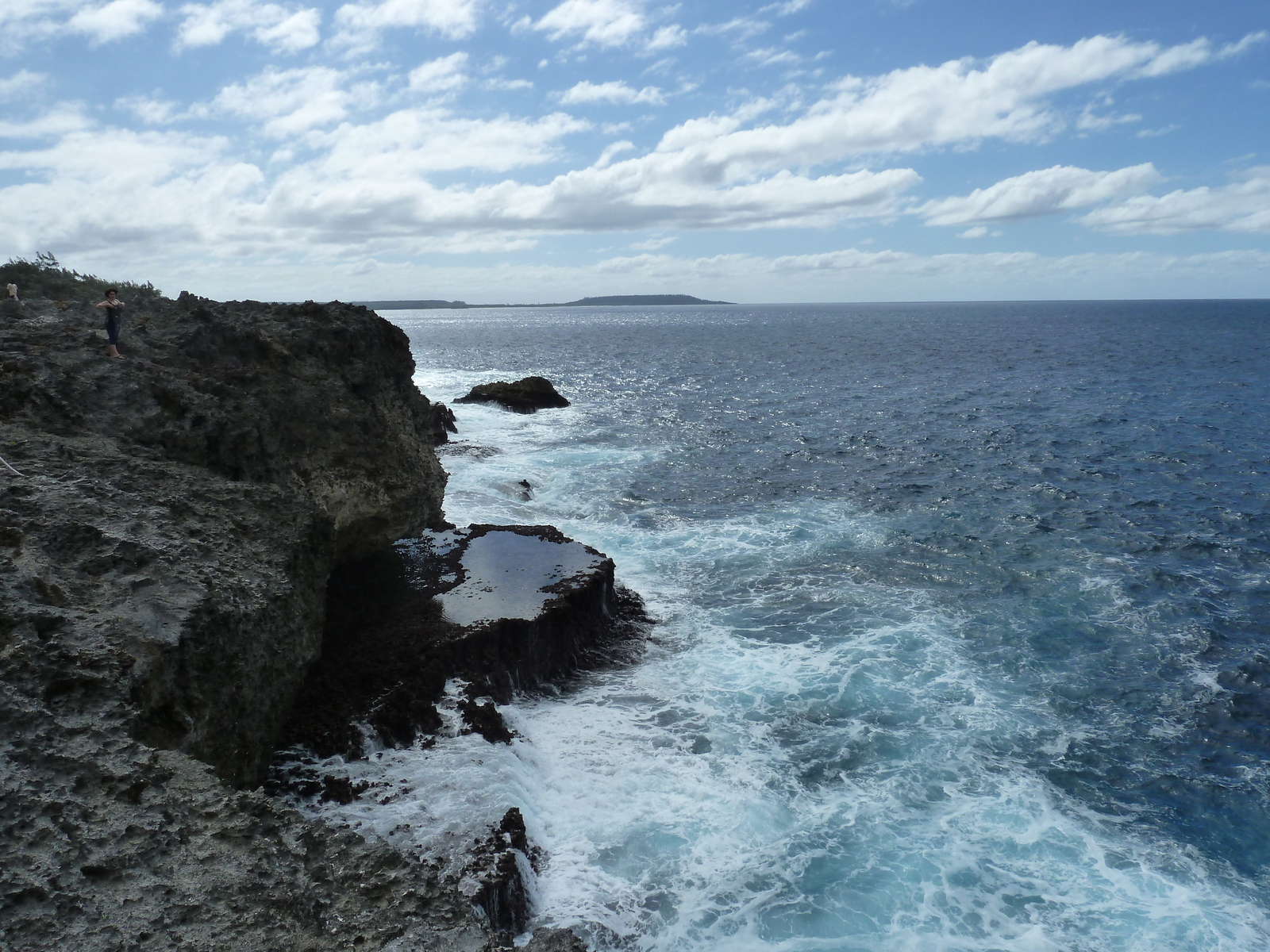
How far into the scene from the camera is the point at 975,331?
135750mm

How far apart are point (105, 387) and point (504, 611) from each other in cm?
803

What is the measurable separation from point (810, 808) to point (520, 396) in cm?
4117

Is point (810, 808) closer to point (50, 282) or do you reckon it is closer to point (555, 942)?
point (555, 942)

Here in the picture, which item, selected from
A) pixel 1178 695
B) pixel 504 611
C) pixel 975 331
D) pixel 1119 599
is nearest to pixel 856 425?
pixel 1119 599

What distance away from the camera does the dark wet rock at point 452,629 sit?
41.4 ft

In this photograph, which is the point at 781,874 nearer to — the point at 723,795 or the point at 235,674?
the point at 723,795

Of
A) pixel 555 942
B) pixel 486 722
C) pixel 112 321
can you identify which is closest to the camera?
pixel 555 942

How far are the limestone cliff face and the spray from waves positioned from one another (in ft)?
10.7

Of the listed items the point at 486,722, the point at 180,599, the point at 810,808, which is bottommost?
the point at 810,808

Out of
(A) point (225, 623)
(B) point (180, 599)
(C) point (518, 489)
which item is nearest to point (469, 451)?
(C) point (518, 489)

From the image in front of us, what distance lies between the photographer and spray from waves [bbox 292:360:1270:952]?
33.2 feet

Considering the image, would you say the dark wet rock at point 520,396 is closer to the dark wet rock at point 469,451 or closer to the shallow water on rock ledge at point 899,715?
the dark wet rock at point 469,451

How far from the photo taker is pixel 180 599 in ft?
29.2

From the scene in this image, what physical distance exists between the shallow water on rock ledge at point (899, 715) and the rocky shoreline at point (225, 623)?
63.2 inches
